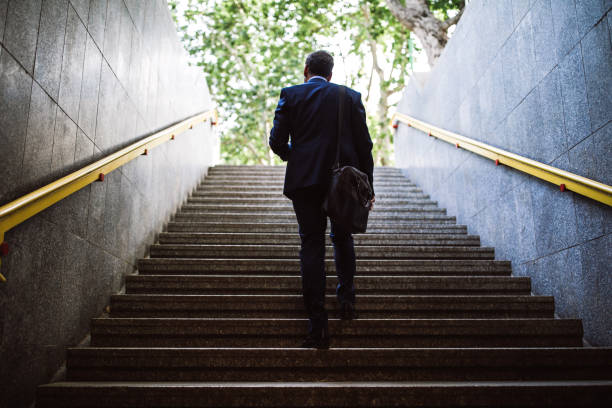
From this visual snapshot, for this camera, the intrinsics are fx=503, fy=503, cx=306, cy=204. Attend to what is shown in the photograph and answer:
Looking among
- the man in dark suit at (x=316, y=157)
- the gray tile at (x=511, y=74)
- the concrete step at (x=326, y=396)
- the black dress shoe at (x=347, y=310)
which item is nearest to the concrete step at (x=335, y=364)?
the man in dark suit at (x=316, y=157)

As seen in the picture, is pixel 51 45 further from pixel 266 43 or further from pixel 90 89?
pixel 266 43

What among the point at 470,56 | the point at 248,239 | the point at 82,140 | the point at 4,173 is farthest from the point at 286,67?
the point at 4,173

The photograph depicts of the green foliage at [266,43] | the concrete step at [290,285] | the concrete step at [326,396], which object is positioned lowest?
the concrete step at [326,396]

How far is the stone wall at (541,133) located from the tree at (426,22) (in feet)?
9.26

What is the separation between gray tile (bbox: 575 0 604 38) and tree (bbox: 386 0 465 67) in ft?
17.4

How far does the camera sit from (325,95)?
287cm

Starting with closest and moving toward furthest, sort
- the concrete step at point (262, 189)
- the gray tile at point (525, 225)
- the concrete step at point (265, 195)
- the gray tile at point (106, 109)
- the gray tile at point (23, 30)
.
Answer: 1. the gray tile at point (23, 30)
2. the gray tile at point (106, 109)
3. the gray tile at point (525, 225)
4. the concrete step at point (265, 195)
5. the concrete step at point (262, 189)

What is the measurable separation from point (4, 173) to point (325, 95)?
1649 mm

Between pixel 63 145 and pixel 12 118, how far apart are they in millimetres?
539

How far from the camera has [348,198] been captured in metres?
2.65

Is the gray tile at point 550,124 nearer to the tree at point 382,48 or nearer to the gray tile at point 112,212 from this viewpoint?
the gray tile at point 112,212

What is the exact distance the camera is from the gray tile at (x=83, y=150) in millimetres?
2898

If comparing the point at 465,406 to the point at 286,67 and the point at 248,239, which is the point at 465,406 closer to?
the point at 248,239

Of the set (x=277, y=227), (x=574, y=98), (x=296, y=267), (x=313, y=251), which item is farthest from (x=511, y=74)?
(x=313, y=251)
